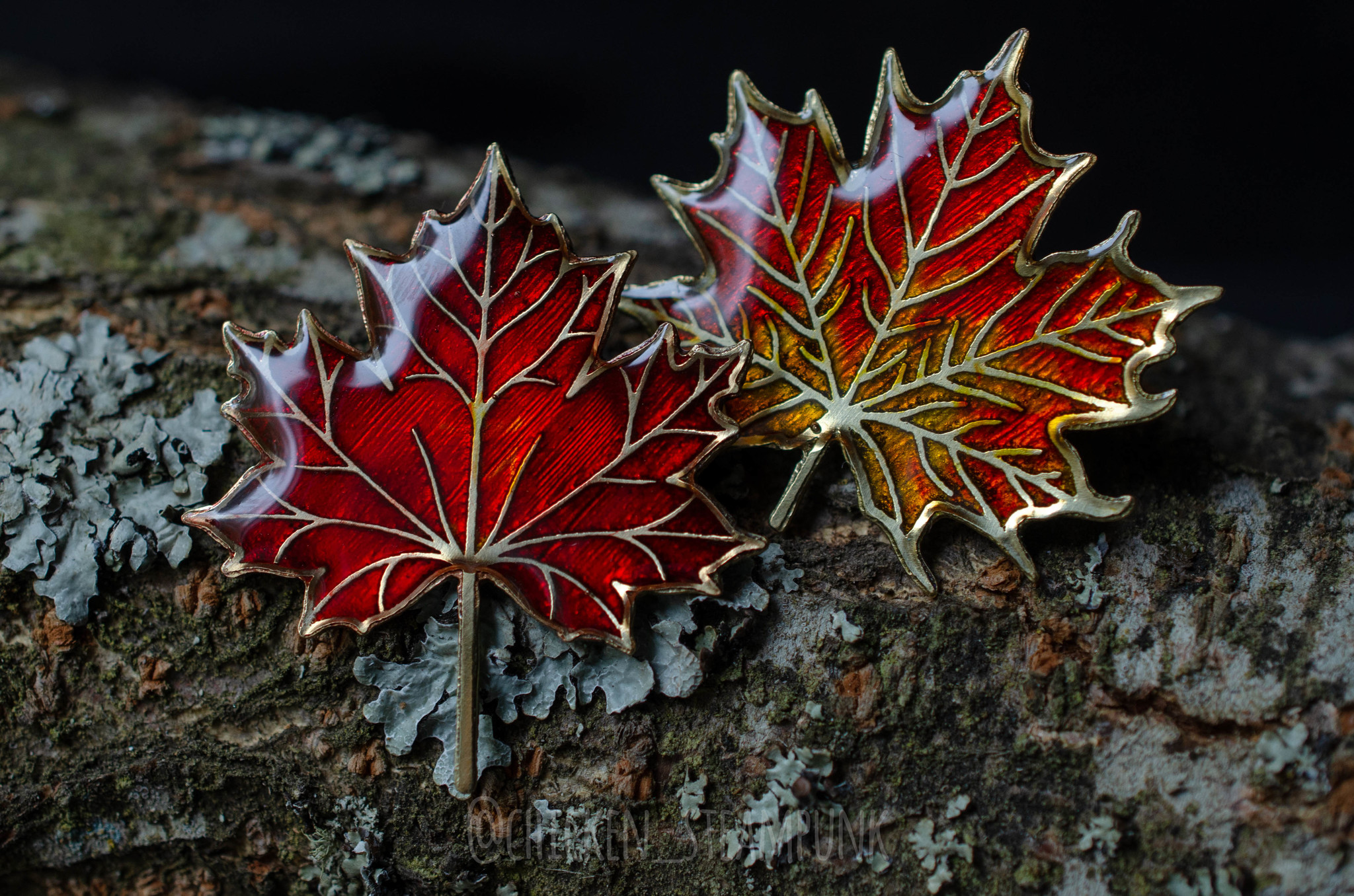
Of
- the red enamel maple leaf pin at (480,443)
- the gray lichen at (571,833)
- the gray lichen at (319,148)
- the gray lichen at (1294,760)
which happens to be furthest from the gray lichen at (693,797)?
the gray lichen at (319,148)

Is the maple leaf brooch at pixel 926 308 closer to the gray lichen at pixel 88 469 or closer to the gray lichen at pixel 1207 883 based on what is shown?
the gray lichen at pixel 1207 883

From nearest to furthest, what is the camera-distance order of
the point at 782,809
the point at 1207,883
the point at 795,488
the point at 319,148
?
the point at 1207,883, the point at 782,809, the point at 795,488, the point at 319,148

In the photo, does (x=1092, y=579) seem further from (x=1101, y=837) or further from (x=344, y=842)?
(x=344, y=842)

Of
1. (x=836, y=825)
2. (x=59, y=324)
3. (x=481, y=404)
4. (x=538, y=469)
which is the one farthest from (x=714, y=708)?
(x=59, y=324)

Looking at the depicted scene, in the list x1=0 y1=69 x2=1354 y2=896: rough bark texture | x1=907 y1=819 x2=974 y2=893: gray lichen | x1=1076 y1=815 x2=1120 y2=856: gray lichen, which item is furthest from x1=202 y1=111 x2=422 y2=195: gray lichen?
x1=1076 y1=815 x2=1120 y2=856: gray lichen

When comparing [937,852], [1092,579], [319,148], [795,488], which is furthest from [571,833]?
[319,148]

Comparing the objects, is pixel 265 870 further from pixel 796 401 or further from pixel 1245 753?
pixel 1245 753
